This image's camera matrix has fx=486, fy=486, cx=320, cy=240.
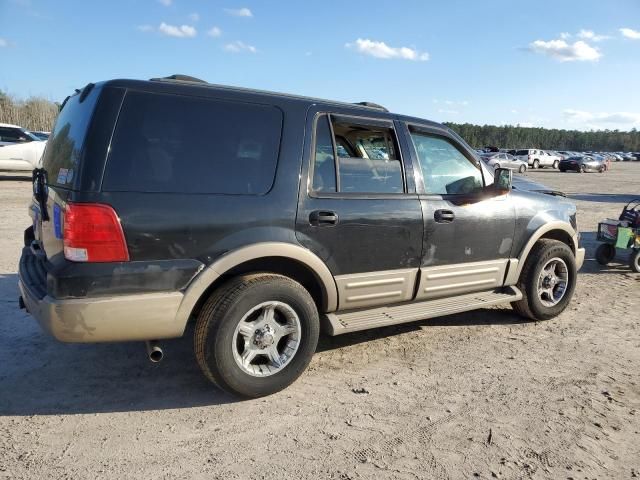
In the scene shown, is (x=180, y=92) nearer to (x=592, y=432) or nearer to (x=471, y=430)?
(x=471, y=430)

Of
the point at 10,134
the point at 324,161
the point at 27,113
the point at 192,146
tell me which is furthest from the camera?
the point at 27,113

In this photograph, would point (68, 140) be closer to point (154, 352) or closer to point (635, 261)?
point (154, 352)

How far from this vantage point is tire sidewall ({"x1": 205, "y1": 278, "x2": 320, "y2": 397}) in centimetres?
300

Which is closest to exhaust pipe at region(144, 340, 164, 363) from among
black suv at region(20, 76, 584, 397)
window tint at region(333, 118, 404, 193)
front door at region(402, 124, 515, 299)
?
black suv at region(20, 76, 584, 397)

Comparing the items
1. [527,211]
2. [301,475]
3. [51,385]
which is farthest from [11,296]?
[527,211]

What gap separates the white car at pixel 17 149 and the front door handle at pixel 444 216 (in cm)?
1591

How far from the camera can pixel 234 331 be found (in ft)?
10.0

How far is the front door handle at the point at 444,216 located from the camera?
388 cm

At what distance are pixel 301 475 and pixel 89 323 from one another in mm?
1418

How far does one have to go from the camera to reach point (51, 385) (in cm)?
330

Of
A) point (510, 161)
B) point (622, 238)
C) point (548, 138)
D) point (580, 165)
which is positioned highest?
point (548, 138)

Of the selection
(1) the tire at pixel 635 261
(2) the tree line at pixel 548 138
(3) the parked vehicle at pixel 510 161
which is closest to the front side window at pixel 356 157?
(1) the tire at pixel 635 261

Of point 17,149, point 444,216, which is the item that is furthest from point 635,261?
point 17,149

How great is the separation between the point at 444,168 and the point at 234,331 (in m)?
2.25
